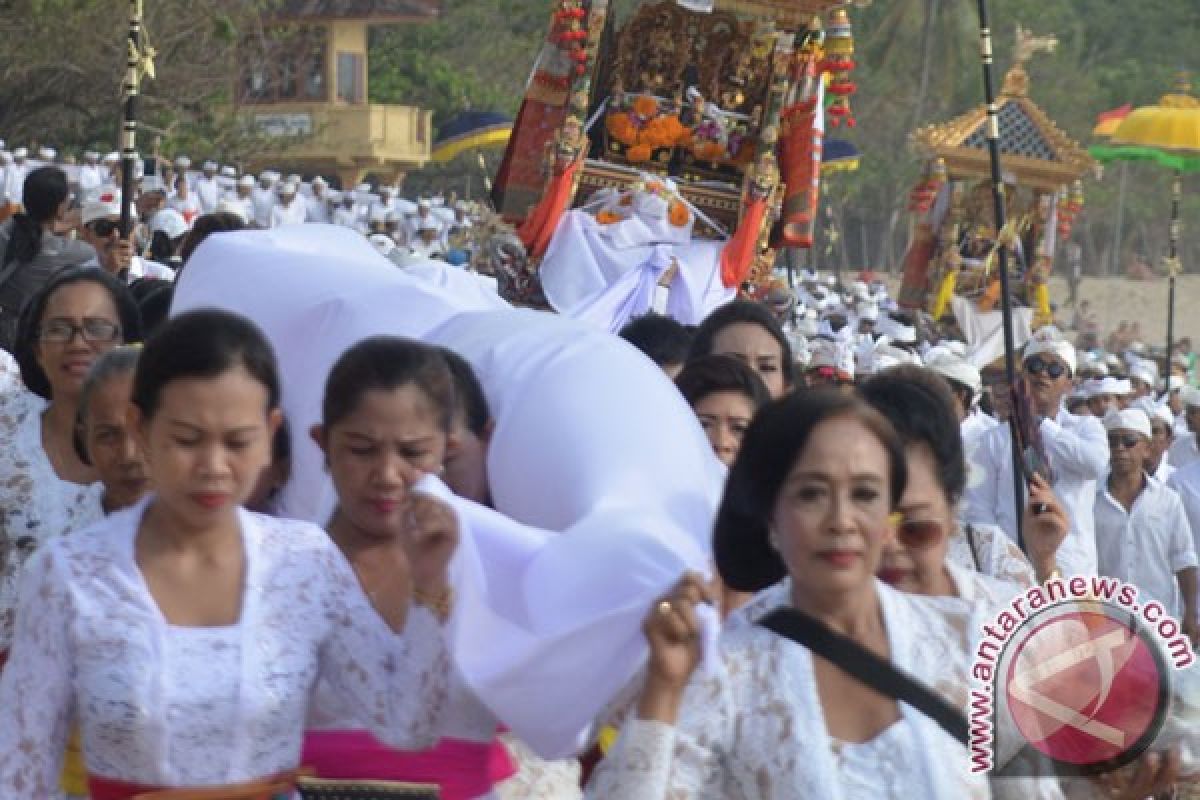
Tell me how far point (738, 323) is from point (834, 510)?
3322 millimetres

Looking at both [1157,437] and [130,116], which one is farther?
[1157,437]

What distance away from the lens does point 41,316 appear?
5.75 m

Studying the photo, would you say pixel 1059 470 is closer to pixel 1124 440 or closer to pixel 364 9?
pixel 1124 440

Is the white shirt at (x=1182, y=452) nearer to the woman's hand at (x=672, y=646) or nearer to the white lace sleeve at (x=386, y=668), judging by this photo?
the white lace sleeve at (x=386, y=668)

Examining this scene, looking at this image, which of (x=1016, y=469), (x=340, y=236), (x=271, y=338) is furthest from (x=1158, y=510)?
(x=271, y=338)

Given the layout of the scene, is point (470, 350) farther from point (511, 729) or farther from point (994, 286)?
point (994, 286)

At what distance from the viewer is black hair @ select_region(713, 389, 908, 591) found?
12.1ft

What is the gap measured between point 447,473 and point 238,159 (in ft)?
83.8

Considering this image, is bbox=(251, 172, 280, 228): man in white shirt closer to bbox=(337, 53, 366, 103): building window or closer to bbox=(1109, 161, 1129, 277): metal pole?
bbox=(337, 53, 366, 103): building window

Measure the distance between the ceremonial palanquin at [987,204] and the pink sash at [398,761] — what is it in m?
17.4

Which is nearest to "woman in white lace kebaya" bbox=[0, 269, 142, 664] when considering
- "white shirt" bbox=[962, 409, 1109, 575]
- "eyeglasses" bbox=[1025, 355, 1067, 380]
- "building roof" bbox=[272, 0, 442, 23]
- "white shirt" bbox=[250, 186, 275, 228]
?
"white shirt" bbox=[962, 409, 1109, 575]

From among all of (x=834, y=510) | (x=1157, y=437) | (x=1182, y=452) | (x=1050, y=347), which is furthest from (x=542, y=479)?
(x=1182, y=452)

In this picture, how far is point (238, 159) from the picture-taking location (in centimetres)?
2973

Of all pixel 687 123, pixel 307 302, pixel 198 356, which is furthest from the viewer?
pixel 687 123
